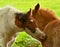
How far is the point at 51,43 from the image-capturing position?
530cm

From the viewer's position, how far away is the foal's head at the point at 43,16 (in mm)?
5668

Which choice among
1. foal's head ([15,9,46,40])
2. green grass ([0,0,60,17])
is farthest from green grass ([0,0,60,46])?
foal's head ([15,9,46,40])

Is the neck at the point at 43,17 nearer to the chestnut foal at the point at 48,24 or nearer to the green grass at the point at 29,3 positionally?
the chestnut foal at the point at 48,24

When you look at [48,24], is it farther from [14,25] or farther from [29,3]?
[29,3]

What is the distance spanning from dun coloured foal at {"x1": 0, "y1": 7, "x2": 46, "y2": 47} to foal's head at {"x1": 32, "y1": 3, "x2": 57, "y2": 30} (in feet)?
0.76

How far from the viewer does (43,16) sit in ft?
18.8

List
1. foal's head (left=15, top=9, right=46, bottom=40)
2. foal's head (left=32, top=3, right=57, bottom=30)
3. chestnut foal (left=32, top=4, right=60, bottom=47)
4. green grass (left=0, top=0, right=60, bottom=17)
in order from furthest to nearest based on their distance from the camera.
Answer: green grass (left=0, top=0, right=60, bottom=17), foal's head (left=32, top=3, right=57, bottom=30), foal's head (left=15, top=9, right=46, bottom=40), chestnut foal (left=32, top=4, right=60, bottom=47)

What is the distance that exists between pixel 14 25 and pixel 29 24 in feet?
1.16

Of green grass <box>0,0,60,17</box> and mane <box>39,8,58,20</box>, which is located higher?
mane <box>39,8,58,20</box>

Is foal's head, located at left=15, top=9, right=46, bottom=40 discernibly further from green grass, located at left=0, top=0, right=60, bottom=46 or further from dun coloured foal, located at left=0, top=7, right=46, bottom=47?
green grass, located at left=0, top=0, right=60, bottom=46

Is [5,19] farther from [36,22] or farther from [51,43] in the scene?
[51,43]

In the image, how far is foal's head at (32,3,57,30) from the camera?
5.67 metres

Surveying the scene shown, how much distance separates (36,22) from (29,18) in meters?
0.27

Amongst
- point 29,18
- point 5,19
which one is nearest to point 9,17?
point 5,19
